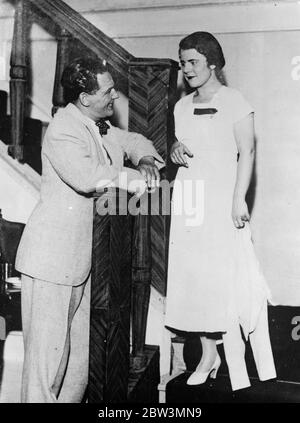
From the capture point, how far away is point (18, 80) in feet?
9.48

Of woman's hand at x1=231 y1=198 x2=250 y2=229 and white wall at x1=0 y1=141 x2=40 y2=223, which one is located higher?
white wall at x1=0 y1=141 x2=40 y2=223

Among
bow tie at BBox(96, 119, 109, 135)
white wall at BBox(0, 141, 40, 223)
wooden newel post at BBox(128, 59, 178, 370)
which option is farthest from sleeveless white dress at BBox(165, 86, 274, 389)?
white wall at BBox(0, 141, 40, 223)

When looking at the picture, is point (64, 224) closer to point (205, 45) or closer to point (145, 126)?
point (145, 126)

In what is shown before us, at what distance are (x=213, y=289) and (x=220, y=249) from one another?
0.56 feet

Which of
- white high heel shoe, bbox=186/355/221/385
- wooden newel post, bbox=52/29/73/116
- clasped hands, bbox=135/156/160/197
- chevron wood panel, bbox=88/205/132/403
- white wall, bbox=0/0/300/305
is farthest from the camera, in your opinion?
white wall, bbox=0/0/300/305

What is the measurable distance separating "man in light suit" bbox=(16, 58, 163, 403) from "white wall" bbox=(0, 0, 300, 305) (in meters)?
0.98

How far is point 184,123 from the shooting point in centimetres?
271

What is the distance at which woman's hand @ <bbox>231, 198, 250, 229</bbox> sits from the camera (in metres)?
2.64

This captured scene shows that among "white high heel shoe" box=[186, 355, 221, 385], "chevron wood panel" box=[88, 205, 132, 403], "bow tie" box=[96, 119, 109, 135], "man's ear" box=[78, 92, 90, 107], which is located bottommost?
"white high heel shoe" box=[186, 355, 221, 385]

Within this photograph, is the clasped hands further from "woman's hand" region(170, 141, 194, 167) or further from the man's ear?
the man's ear

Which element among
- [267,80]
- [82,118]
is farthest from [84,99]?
[267,80]

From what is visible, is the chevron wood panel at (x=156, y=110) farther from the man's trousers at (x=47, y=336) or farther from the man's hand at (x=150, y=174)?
the man's trousers at (x=47, y=336)

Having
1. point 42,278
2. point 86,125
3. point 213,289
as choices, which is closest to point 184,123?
point 86,125
